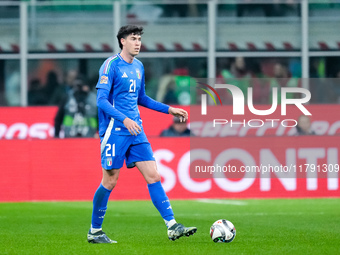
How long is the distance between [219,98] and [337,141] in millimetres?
2452

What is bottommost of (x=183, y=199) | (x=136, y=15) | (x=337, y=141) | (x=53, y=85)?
(x=183, y=199)

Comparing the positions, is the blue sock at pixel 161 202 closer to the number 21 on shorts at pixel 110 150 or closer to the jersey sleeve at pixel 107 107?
the number 21 on shorts at pixel 110 150

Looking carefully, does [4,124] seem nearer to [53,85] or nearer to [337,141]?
[53,85]

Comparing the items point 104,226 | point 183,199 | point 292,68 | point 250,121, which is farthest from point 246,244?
point 292,68

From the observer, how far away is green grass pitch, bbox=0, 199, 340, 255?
776 centimetres

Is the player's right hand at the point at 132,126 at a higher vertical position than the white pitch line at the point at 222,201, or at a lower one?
higher

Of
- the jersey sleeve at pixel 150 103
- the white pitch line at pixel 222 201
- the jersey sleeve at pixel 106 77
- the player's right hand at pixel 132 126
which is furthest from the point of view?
the white pitch line at pixel 222 201

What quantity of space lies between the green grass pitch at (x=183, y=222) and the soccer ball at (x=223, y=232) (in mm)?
80

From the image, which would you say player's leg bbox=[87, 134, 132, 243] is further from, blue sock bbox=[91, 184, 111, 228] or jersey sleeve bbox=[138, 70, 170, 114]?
jersey sleeve bbox=[138, 70, 170, 114]

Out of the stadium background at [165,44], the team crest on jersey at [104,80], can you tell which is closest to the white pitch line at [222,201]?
the stadium background at [165,44]

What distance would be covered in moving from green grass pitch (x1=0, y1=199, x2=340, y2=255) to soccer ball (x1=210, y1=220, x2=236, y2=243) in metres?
0.08

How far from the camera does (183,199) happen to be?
48.0ft

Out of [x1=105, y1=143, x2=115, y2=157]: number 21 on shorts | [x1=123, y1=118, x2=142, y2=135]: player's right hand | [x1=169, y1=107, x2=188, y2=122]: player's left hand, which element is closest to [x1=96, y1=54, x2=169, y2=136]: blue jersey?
[x1=105, y1=143, x2=115, y2=157]: number 21 on shorts

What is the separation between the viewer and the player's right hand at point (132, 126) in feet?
25.5
